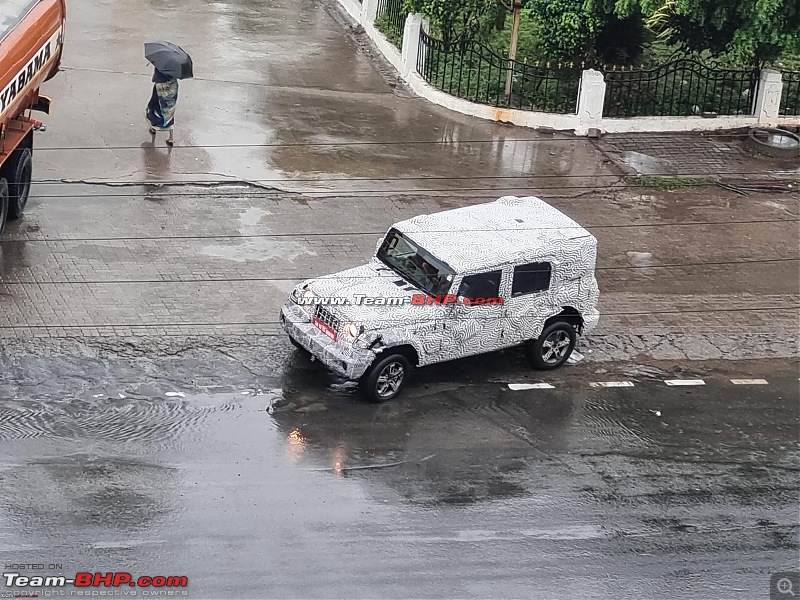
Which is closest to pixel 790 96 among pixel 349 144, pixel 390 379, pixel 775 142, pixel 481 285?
pixel 775 142

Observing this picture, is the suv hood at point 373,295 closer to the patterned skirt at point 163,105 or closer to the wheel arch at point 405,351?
the wheel arch at point 405,351

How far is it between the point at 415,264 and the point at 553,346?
2125 mm

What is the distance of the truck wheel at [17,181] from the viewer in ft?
55.2

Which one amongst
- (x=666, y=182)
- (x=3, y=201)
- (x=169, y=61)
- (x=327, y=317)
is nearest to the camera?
(x=327, y=317)

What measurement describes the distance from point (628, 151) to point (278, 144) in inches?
254

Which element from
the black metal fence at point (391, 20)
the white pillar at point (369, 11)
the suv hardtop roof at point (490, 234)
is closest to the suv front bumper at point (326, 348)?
the suv hardtop roof at point (490, 234)

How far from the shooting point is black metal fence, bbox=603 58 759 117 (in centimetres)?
2277

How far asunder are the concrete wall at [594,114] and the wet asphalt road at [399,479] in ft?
27.4

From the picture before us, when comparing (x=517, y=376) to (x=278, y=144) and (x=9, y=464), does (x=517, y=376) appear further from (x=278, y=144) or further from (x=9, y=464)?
(x=278, y=144)

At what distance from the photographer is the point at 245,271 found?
16.2 m

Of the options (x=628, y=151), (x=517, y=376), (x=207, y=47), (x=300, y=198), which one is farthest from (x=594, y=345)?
(x=207, y=47)

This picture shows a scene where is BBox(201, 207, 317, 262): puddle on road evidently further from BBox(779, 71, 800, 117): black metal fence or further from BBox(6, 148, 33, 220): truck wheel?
BBox(779, 71, 800, 117): black metal fence

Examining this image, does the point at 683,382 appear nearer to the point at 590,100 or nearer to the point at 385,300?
the point at 385,300

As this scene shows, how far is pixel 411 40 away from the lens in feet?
79.0
